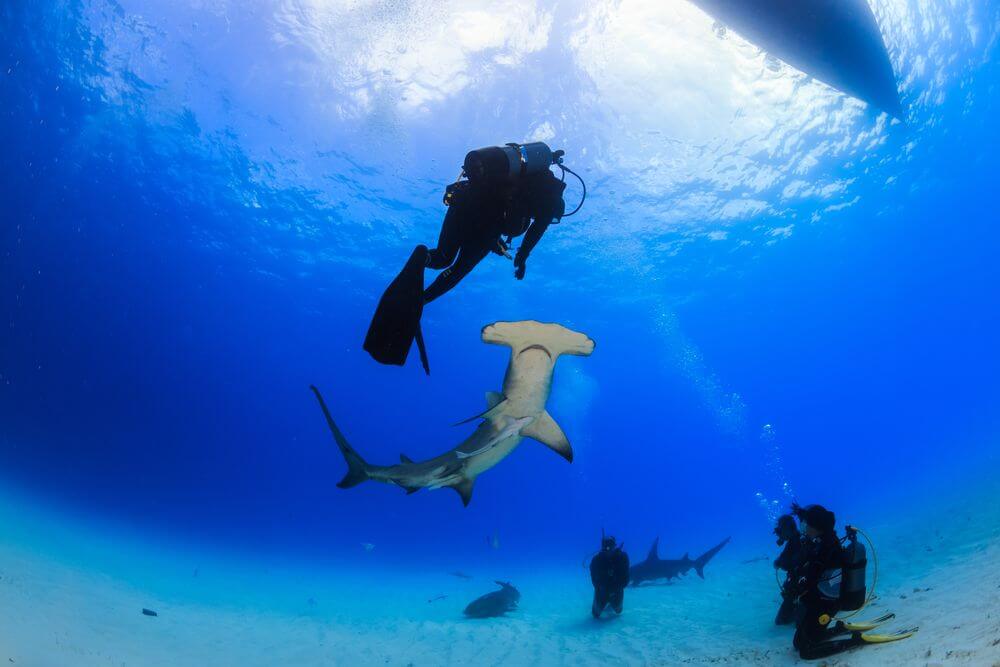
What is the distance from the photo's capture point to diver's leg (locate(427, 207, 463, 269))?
405 centimetres

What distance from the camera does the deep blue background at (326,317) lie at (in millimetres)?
24297

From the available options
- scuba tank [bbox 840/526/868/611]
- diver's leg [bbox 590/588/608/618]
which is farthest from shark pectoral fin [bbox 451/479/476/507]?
diver's leg [bbox 590/588/608/618]

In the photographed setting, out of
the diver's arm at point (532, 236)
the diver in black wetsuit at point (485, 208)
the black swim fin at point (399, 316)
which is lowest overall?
the black swim fin at point (399, 316)

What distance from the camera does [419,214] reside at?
78.5 feet

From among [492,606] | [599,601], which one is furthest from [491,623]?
[599,601]

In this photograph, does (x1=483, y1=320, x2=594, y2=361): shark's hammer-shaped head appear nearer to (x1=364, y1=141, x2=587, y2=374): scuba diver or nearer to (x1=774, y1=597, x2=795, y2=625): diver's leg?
(x1=364, y1=141, x2=587, y2=374): scuba diver

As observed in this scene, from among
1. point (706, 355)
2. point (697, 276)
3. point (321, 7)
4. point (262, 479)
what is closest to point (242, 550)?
point (321, 7)

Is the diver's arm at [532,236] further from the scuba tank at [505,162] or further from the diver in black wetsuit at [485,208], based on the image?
the scuba tank at [505,162]

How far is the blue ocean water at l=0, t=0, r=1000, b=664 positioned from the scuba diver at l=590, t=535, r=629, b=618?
52.8 ft

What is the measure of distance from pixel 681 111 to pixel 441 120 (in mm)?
10372

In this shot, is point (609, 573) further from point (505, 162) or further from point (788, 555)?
point (505, 162)

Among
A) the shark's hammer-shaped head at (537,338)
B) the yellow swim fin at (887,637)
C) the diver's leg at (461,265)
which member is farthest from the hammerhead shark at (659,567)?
the diver's leg at (461,265)

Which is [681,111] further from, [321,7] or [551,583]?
[551,583]

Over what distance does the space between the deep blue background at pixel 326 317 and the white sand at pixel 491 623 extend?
17.6 m
